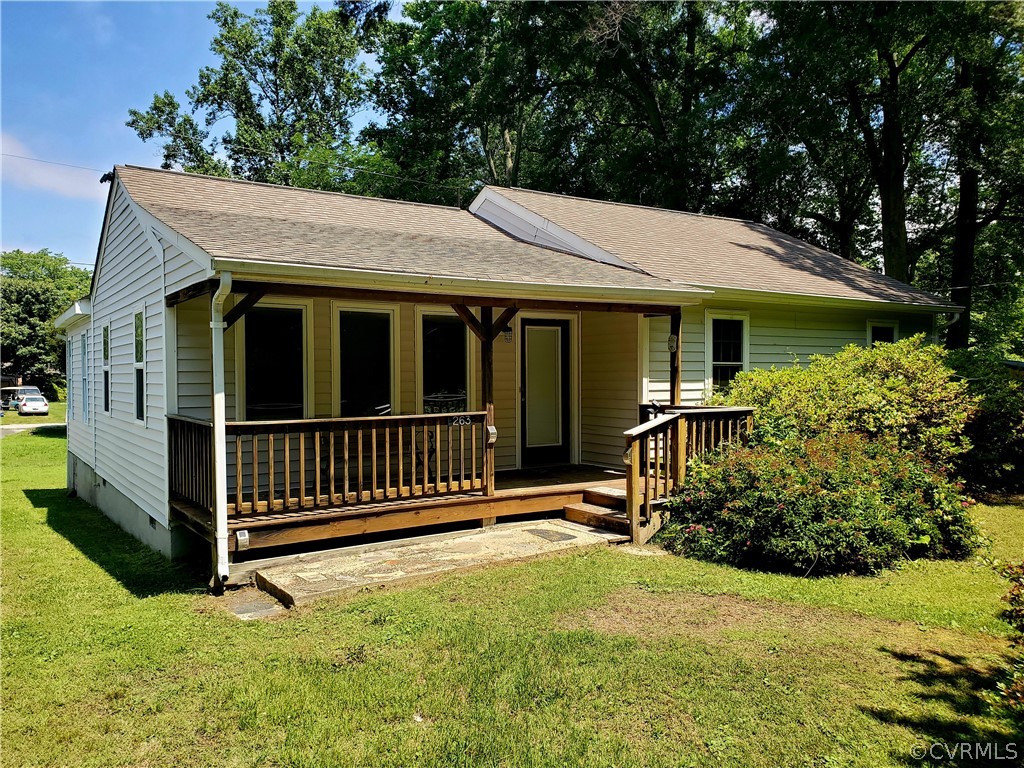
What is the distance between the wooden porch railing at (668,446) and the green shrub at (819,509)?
22cm

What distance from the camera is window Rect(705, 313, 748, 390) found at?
35.0 feet

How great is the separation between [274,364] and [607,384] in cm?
477

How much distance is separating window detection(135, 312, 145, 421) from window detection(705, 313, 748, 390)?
305 inches

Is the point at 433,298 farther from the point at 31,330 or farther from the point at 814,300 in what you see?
the point at 31,330

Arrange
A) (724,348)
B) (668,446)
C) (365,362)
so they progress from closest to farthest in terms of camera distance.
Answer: (668,446) < (365,362) < (724,348)

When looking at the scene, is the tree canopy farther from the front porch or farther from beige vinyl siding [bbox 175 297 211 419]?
beige vinyl siding [bbox 175 297 211 419]

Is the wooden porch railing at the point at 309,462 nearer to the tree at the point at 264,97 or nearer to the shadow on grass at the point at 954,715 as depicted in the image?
the shadow on grass at the point at 954,715

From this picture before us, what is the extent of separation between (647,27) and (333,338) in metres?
21.4

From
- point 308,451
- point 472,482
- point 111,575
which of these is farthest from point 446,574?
point 111,575

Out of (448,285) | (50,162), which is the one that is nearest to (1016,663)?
(448,285)

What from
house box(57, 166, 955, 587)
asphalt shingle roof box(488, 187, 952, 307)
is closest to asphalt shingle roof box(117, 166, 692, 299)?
house box(57, 166, 955, 587)

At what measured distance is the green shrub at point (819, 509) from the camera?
6336mm

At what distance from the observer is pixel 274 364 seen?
8234 mm

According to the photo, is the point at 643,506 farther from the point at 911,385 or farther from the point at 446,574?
the point at 911,385
